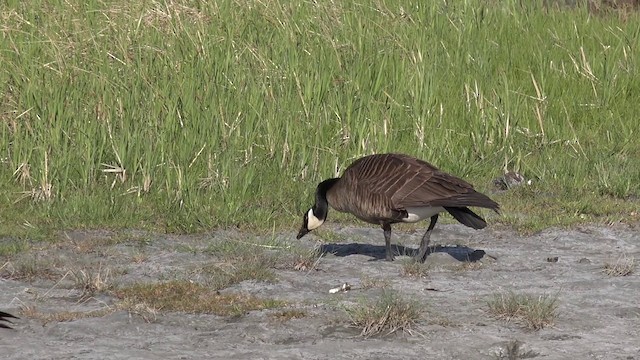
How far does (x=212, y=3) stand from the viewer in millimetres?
12992

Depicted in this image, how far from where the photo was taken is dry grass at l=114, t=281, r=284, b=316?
692 cm

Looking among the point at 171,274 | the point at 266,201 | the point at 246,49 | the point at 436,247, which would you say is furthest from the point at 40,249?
the point at 246,49

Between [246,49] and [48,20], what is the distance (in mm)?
2391

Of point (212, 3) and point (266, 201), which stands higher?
point (212, 3)

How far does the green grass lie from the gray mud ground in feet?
1.78

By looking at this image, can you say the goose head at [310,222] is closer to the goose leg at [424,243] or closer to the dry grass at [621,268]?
the goose leg at [424,243]

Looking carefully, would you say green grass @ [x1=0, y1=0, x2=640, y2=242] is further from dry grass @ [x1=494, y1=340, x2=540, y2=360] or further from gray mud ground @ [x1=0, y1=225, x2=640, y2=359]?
dry grass @ [x1=494, y1=340, x2=540, y2=360]

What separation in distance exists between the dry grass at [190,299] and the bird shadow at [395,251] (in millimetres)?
1262

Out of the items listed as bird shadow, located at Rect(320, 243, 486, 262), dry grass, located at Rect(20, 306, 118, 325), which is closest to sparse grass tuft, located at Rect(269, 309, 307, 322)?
dry grass, located at Rect(20, 306, 118, 325)

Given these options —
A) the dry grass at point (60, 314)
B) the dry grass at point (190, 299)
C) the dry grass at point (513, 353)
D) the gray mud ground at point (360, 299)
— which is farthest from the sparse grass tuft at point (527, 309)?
the dry grass at point (60, 314)

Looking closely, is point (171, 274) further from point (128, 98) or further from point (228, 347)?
point (128, 98)

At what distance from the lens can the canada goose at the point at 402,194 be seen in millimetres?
7633

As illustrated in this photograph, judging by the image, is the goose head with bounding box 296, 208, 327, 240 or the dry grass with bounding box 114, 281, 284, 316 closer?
the dry grass with bounding box 114, 281, 284, 316

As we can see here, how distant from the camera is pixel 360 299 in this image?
697 cm
